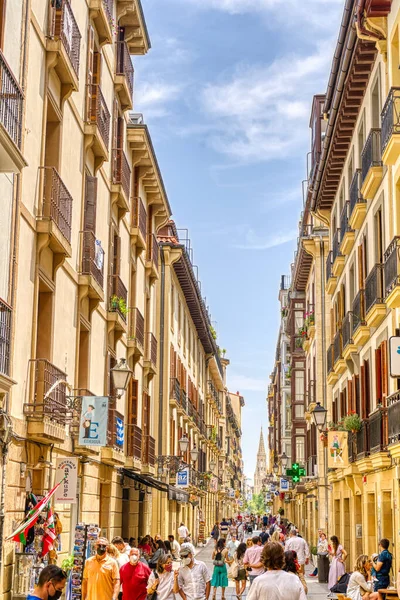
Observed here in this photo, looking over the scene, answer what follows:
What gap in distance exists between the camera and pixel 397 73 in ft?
65.3

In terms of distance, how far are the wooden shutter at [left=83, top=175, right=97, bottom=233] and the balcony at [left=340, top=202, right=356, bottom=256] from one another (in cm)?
894

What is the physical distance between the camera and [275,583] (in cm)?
721

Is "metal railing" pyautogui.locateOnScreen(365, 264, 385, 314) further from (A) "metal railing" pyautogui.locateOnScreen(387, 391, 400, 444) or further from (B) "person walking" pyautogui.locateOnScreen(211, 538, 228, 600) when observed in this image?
(B) "person walking" pyautogui.locateOnScreen(211, 538, 228, 600)

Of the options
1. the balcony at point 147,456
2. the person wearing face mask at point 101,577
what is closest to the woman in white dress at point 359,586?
the person wearing face mask at point 101,577

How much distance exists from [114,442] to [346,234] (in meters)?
9.25

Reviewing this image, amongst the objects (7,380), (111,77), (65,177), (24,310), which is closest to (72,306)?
(65,177)

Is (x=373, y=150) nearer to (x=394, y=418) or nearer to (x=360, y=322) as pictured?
(x=360, y=322)

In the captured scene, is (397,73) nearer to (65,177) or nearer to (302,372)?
(65,177)

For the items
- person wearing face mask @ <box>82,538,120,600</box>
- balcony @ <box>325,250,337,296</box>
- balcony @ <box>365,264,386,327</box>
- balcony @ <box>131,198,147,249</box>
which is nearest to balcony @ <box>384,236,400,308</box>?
balcony @ <box>365,264,386,327</box>

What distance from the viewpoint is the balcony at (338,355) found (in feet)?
95.0

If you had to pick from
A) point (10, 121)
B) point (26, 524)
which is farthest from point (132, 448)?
point (10, 121)

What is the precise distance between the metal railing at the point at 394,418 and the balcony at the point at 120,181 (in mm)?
9264

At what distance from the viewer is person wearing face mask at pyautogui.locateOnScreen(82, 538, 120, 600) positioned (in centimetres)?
1330

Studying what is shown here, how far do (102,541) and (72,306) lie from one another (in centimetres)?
696
